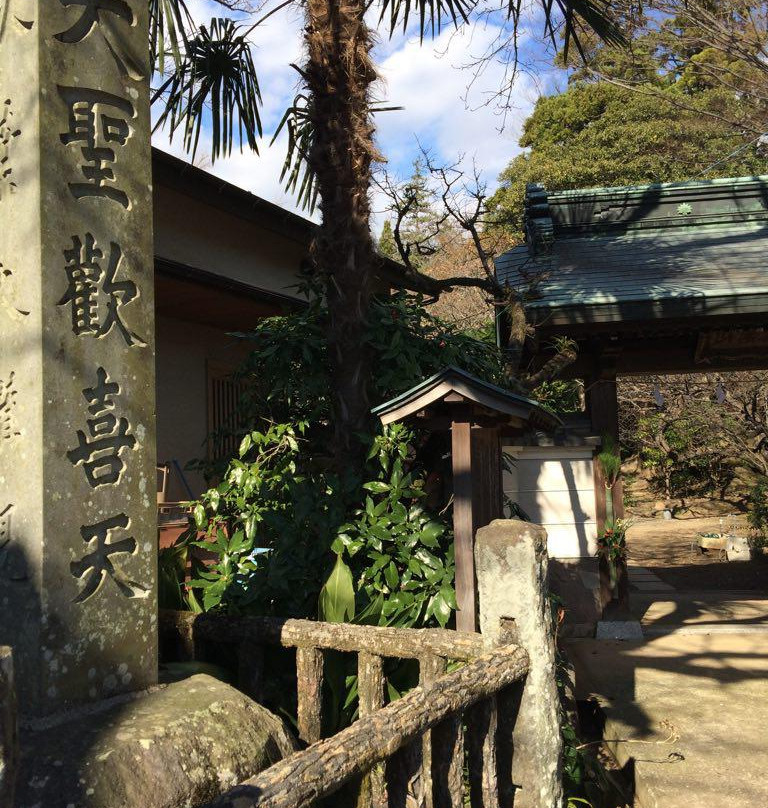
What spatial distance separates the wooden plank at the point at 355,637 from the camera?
3564 millimetres

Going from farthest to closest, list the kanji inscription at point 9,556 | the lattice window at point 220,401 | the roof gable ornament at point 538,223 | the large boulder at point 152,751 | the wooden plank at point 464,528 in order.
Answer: the roof gable ornament at point 538,223 < the lattice window at point 220,401 < the wooden plank at point 464,528 < the kanji inscription at point 9,556 < the large boulder at point 152,751

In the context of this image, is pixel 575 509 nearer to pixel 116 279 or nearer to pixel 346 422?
pixel 346 422

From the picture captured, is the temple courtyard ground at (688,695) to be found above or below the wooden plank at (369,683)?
below

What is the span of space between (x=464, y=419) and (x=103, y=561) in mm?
2068

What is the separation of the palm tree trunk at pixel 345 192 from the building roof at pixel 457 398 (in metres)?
0.82

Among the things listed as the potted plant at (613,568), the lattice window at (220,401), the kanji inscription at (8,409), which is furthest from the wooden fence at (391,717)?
the potted plant at (613,568)

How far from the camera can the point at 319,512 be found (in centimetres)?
457

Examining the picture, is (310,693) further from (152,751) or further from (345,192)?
(345,192)

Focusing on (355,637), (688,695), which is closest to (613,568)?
(688,695)

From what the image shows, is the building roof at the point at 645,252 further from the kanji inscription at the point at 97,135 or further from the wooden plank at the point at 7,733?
the wooden plank at the point at 7,733

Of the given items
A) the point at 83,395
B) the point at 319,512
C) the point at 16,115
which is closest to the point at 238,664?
the point at 319,512

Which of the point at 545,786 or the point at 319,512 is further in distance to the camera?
the point at 319,512

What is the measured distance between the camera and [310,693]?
365cm

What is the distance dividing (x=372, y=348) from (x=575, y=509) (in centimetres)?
412
